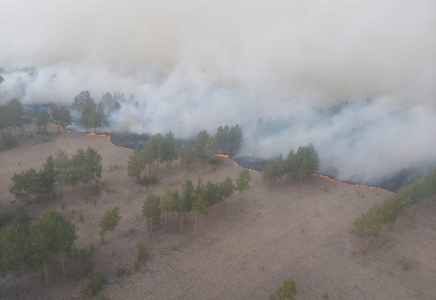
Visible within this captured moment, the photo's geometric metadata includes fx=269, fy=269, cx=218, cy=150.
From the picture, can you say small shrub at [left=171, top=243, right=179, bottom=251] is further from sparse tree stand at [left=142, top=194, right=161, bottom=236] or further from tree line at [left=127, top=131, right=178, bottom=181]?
tree line at [left=127, top=131, right=178, bottom=181]

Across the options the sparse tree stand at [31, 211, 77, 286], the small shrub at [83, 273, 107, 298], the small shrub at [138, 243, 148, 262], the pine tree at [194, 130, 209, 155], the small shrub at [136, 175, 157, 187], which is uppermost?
the pine tree at [194, 130, 209, 155]

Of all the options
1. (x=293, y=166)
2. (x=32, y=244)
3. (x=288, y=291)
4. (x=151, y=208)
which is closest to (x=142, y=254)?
(x=151, y=208)

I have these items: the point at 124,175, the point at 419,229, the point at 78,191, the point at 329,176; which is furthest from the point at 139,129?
the point at 419,229

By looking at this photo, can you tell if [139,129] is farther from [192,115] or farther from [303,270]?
[303,270]

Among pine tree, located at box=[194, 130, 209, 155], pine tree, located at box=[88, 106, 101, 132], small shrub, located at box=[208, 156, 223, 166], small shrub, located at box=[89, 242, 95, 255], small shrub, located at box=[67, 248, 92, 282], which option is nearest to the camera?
small shrub, located at box=[67, 248, 92, 282]

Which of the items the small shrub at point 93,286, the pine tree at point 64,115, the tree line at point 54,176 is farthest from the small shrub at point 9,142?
the small shrub at point 93,286

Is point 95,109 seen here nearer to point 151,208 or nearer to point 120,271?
point 151,208

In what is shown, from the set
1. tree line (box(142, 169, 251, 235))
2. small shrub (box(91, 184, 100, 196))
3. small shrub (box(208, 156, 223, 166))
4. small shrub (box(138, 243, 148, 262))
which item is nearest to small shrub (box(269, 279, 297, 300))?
tree line (box(142, 169, 251, 235))
